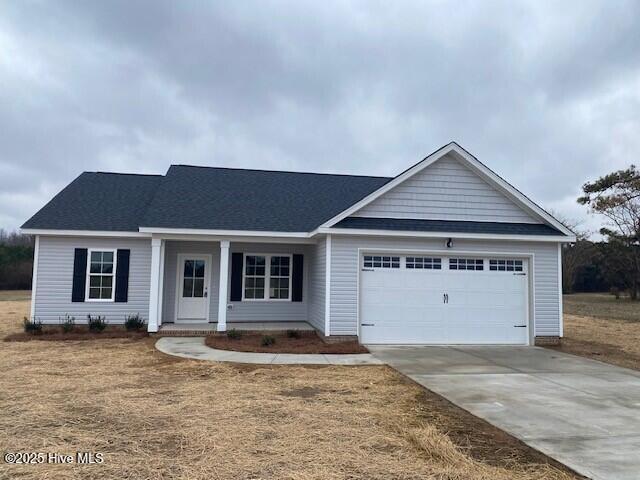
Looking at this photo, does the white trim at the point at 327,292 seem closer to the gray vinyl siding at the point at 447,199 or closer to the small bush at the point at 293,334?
the small bush at the point at 293,334

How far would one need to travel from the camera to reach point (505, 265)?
12102 millimetres

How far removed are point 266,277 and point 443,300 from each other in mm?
5690

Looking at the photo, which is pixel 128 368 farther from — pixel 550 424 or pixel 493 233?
pixel 493 233

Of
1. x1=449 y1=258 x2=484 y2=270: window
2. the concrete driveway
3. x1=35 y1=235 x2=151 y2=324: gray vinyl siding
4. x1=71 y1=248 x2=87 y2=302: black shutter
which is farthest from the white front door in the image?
x1=449 y1=258 x2=484 y2=270: window

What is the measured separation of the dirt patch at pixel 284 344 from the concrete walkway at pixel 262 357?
34 centimetres

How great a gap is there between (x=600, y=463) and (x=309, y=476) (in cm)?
272

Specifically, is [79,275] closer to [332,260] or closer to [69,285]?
[69,285]

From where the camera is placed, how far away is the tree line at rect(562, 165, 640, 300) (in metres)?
29.9

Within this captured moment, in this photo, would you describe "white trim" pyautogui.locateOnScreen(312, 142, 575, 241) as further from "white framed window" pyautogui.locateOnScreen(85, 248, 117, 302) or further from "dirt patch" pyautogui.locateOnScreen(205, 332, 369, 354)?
"white framed window" pyautogui.locateOnScreen(85, 248, 117, 302)

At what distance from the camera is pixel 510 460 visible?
433cm

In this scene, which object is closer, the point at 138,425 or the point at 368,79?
the point at 138,425

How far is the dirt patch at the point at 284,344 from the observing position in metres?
10.4

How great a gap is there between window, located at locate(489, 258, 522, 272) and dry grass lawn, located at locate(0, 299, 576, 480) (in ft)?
17.8

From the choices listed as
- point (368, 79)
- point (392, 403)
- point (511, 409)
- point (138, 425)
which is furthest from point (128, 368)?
point (368, 79)
